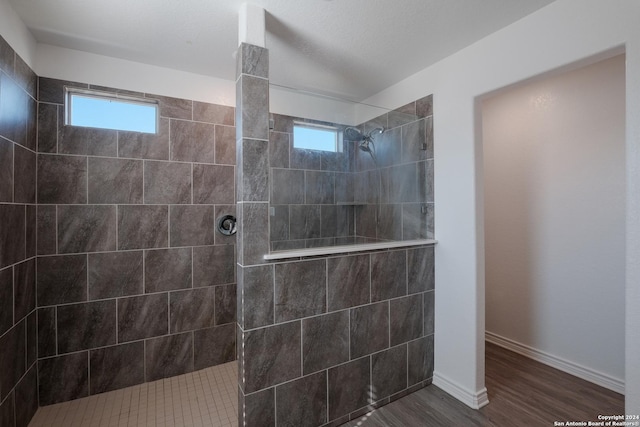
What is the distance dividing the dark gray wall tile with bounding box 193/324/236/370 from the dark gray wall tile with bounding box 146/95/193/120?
6.00 feet

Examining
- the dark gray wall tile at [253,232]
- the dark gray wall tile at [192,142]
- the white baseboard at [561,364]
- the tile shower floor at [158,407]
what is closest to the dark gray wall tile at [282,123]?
the dark gray wall tile at [253,232]

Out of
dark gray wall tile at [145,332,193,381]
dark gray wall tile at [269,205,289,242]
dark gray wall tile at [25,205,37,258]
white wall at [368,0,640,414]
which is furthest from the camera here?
dark gray wall tile at [145,332,193,381]

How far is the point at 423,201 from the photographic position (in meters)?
2.31

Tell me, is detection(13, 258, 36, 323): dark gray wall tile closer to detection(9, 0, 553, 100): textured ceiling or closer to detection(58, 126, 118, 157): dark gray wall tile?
detection(58, 126, 118, 157): dark gray wall tile

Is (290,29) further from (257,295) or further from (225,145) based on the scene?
(257,295)

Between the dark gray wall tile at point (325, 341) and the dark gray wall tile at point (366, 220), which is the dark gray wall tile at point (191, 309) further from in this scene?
the dark gray wall tile at point (366, 220)

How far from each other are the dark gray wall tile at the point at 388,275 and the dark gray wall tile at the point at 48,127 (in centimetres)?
238

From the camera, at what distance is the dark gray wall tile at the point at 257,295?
148 cm

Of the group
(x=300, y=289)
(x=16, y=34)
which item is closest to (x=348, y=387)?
→ (x=300, y=289)

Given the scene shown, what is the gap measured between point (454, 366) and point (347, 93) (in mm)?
2561

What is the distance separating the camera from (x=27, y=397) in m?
1.75

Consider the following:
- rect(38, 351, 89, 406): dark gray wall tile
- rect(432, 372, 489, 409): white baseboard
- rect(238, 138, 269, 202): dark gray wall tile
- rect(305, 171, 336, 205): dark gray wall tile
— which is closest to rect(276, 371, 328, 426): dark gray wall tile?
rect(432, 372, 489, 409): white baseboard

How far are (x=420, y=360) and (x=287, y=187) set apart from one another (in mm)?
1649

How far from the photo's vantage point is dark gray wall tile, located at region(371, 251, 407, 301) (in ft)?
6.31
